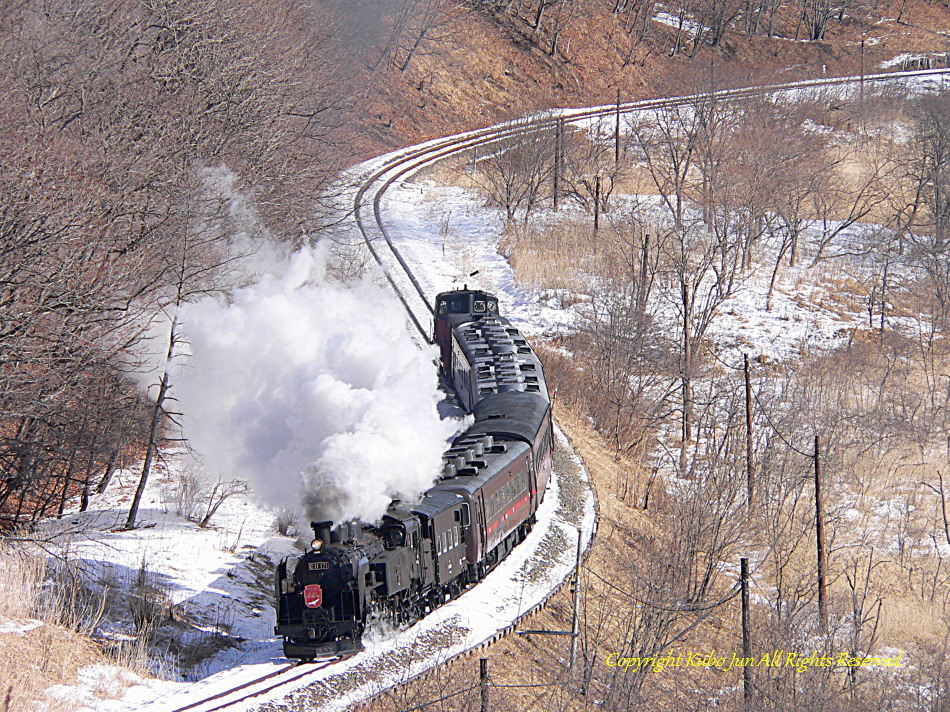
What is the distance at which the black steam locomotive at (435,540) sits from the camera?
16.7 metres

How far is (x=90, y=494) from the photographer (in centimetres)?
2327

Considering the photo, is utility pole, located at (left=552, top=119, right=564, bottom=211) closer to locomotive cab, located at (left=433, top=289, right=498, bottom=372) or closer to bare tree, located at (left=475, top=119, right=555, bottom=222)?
bare tree, located at (left=475, top=119, right=555, bottom=222)

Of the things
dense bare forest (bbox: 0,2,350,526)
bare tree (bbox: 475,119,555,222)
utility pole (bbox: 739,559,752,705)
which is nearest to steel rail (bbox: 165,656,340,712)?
dense bare forest (bbox: 0,2,350,526)

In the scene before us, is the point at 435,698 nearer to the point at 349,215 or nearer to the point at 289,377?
the point at 289,377

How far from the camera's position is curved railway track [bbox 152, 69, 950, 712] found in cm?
4281

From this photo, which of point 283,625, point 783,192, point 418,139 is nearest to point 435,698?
point 283,625

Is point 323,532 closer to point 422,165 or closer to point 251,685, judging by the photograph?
point 251,685

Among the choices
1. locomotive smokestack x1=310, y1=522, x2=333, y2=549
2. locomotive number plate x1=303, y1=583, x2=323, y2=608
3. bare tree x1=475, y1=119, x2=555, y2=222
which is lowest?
locomotive number plate x1=303, y1=583, x2=323, y2=608

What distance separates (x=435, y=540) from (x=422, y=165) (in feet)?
139

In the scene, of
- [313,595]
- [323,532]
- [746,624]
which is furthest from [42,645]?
[746,624]

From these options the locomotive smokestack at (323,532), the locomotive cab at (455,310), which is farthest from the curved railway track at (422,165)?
the locomotive smokestack at (323,532)

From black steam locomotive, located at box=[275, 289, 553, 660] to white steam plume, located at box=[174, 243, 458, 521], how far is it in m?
0.62

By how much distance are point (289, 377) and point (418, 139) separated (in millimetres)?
42223

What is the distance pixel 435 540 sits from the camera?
720 inches
